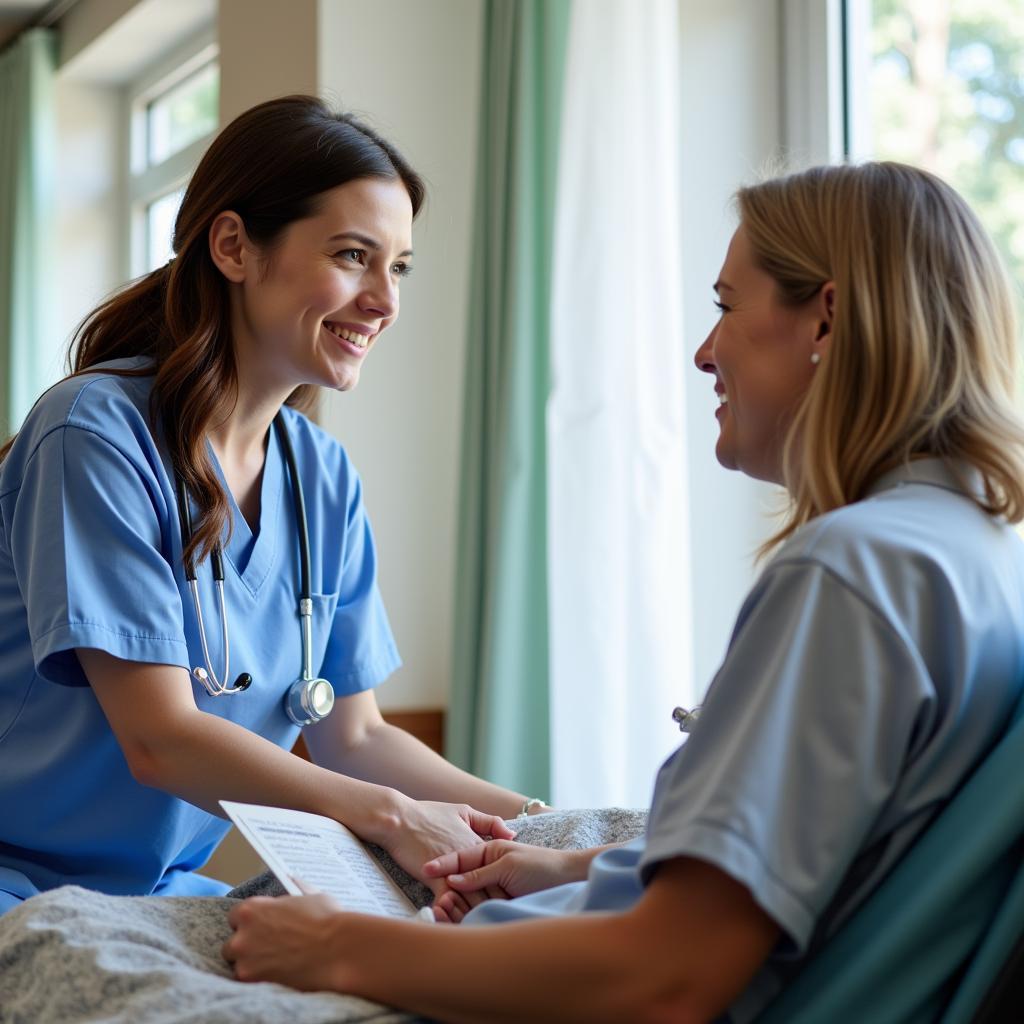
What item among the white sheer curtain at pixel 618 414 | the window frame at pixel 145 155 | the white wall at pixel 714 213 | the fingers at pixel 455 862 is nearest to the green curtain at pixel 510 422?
the white sheer curtain at pixel 618 414

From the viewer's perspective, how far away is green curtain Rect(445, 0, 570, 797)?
263 centimetres

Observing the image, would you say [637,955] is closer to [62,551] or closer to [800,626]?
[800,626]

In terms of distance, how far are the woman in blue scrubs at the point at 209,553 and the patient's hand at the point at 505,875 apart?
0.04 metres

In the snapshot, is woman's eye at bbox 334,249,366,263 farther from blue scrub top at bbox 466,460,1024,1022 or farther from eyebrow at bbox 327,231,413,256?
blue scrub top at bbox 466,460,1024,1022

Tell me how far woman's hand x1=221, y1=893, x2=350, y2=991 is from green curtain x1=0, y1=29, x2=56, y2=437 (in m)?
4.01

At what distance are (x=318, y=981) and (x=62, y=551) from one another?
0.62 meters

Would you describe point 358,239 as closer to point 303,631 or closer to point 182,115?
point 303,631

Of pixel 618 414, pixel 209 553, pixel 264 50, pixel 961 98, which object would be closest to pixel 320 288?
pixel 209 553

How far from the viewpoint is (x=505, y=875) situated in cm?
125

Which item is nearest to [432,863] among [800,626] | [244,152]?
[800,626]

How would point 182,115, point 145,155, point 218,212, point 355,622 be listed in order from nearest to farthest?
point 218,212 < point 355,622 < point 182,115 < point 145,155

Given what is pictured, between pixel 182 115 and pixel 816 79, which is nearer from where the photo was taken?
pixel 816 79

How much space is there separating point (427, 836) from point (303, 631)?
0.42m

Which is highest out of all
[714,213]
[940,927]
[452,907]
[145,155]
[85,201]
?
[145,155]
